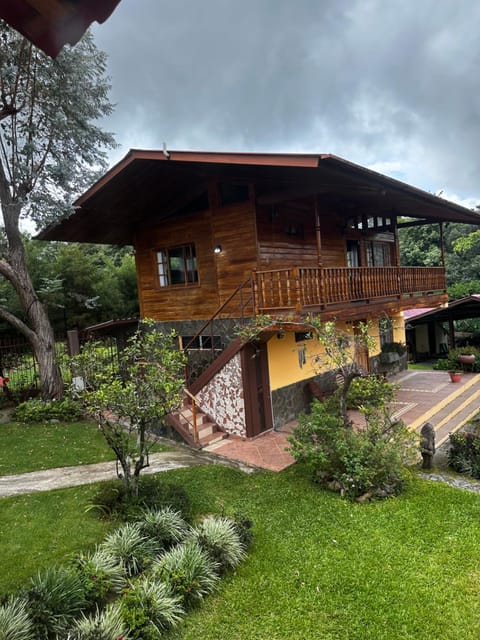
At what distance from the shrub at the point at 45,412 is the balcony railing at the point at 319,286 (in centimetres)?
602

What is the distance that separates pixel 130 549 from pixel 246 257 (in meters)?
6.50

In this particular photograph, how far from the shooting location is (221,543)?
424 cm

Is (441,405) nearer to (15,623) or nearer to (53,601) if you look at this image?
(53,601)

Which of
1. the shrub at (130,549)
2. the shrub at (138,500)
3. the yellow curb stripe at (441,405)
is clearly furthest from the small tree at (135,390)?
the yellow curb stripe at (441,405)

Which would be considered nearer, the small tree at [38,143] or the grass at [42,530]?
the grass at [42,530]

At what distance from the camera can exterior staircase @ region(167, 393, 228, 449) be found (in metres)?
8.36

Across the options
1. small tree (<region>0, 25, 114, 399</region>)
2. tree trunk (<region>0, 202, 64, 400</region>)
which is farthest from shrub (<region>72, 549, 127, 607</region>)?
small tree (<region>0, 25, 114, 399</region>)

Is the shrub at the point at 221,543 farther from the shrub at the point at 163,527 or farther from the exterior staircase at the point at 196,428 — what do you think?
the exterior staircase at the point at 196,428

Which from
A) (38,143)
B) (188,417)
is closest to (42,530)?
(188,417)

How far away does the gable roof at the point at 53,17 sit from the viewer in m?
1.19

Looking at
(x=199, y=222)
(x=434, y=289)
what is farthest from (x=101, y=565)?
(x=434, y=289)

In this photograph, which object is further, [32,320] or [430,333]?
[430,333]

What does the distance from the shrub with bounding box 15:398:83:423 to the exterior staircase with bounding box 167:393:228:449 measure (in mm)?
2985

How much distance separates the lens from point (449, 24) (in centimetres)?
1182
